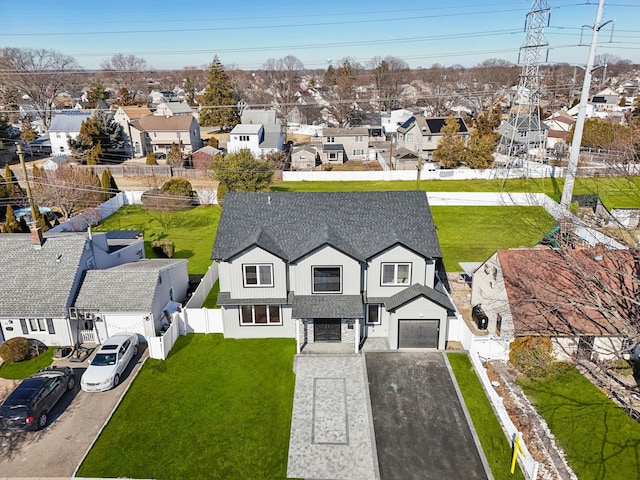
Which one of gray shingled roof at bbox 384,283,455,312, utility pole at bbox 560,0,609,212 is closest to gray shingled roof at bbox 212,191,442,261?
gray shingled roof at bbox 384,283,455,312

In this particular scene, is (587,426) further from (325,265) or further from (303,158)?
(303,158)

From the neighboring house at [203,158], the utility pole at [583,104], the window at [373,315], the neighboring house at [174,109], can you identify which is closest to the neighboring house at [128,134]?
the neighboring house at [203,158]

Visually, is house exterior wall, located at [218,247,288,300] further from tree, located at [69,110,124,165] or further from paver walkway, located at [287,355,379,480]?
tree, located at [69,110,124,165]

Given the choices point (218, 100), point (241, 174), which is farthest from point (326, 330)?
point (218, 100)

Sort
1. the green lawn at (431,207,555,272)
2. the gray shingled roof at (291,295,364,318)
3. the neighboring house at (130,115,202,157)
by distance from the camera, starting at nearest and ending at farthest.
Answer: the gray shingled roof at (291,295,364,318) < the green lawn at (431,207,555,272) < the neighboring house at (130,115,202,157)

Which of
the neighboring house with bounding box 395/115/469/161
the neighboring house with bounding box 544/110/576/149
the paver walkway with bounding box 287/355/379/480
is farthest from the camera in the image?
the neighboring house with bounding box 544/110/576/149

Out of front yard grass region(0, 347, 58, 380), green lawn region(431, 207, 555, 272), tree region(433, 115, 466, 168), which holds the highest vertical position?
tree region(433, 115, 466, 168)
